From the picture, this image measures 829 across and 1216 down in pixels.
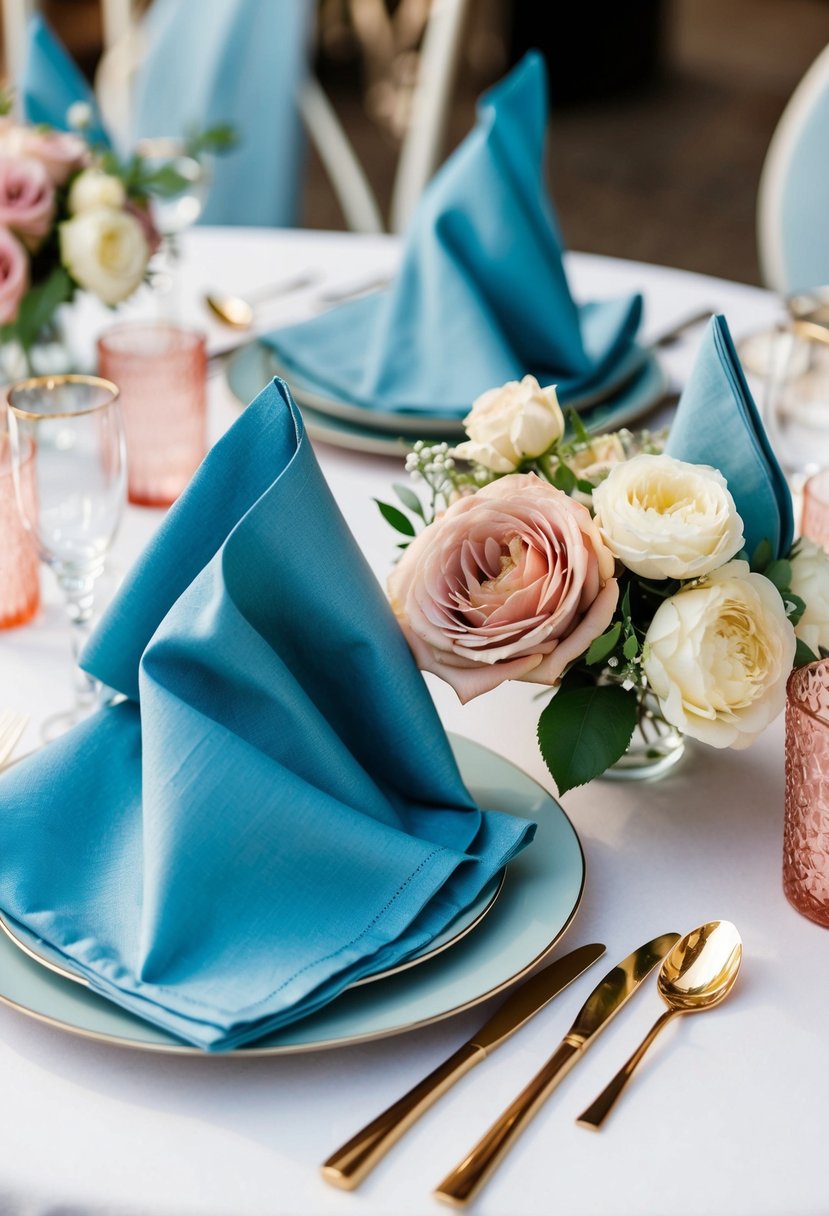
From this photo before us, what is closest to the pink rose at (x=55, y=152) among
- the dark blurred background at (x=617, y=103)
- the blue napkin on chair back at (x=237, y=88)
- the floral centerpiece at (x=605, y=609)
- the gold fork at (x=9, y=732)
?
the gold fork at (x=9, y=732)

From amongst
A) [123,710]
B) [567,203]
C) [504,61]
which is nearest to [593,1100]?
[123,710]

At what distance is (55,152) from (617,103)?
6.84 metres

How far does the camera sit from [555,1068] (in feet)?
2.25

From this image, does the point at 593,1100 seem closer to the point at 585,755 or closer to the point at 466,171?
the point at 585,755

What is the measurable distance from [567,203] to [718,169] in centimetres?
95

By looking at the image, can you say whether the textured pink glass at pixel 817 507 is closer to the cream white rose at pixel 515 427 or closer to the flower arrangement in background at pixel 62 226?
the cream white rose at pixel 515 427

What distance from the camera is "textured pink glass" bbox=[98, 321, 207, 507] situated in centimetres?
129

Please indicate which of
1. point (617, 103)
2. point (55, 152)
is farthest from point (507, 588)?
point (617, 103)

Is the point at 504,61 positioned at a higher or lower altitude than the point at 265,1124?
lower

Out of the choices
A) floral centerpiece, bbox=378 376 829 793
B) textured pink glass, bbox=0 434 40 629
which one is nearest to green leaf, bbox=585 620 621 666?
floral centerpiece, bbox=378 376 829 793

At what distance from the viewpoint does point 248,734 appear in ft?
2.53

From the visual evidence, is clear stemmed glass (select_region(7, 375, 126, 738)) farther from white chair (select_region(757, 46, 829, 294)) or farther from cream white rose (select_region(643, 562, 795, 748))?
white chair (select_region(757, 46, 829, 294))

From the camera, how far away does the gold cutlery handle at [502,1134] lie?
617 millimetres

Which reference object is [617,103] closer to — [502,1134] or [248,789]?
[248,789]
